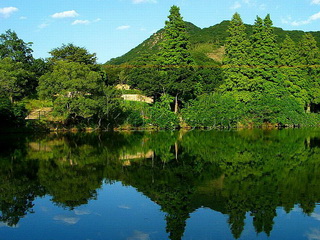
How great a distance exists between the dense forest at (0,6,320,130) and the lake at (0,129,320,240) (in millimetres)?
11802

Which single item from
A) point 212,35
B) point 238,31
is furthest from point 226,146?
point 212,35

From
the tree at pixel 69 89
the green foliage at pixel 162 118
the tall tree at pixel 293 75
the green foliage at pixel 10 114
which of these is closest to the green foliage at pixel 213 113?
the green foliage at pixel 162 118

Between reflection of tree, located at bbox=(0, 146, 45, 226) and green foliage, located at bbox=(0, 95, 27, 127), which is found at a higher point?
green foliage, located at bbox=(0, 95, 27, 127)

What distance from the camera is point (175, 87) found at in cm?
3231

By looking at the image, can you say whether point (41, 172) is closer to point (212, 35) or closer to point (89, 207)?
point (89, 207)

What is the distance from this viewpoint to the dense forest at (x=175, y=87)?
25578 mm

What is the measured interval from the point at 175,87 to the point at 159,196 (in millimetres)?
24390

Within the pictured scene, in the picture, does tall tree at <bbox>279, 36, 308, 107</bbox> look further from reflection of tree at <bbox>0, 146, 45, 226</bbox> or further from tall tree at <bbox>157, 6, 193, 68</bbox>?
reflection of tree at <bbox>0, 146, 45, 226</bbox>

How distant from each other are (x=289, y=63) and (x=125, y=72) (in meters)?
23.6

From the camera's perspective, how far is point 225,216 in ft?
22.9

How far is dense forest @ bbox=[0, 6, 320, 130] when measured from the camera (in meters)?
25.6

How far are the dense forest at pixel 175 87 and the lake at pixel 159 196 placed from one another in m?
11.8

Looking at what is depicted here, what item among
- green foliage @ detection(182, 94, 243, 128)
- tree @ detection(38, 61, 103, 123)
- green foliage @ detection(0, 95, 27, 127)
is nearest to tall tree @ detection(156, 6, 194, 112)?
green foliage @ detection(182, 94, 243, 128)

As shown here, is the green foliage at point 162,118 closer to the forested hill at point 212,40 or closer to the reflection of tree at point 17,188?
the reflection of tree at point 17,188
